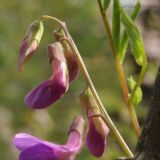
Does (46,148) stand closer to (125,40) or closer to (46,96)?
(46,96)

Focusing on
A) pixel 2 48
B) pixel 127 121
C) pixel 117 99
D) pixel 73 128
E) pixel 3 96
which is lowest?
pixel 127 121

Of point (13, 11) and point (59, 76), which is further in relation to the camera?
point (13, 11)

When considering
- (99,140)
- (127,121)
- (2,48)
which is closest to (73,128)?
(99,140)

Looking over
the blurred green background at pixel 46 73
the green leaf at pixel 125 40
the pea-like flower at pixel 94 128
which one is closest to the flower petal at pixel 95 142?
the pea-like flower at pixel 94 128

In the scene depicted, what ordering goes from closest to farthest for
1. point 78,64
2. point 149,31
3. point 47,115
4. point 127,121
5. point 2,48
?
point 78,64 < point 2,48 < point 47,115 < point 127,121 < point 149,31

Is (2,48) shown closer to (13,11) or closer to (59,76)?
(13,11)

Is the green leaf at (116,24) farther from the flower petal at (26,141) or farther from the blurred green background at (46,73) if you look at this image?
the blurred green background at (46,73)
